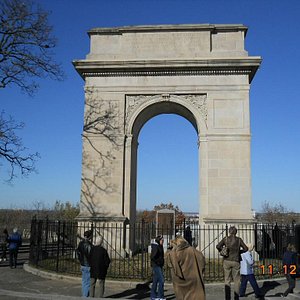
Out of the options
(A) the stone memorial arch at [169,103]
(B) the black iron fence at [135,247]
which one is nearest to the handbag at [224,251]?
(B) the black iron fence at [135,247]

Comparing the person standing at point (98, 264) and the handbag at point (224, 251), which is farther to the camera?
the handbag at point (224, 251)

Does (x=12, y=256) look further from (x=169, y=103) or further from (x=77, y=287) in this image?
(x=169, y=103)

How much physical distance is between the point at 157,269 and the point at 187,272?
4.65 m

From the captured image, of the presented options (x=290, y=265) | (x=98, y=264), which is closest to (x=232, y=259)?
(x=290, y=265)

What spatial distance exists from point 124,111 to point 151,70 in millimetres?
2314

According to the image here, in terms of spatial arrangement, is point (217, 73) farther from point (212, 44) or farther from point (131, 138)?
point (131, 138)

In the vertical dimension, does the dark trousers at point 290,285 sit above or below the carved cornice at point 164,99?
below

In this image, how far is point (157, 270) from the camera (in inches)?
388

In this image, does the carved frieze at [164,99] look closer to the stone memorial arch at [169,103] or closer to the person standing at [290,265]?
the stone memorial arch at [169,103]

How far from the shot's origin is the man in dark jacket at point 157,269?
31.5 feet

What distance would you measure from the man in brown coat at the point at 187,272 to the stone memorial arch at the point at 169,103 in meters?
11.7

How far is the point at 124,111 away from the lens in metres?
18.5

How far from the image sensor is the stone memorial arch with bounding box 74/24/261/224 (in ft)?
57.5

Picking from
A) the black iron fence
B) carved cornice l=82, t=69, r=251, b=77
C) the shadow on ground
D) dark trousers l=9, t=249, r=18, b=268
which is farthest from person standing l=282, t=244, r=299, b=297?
dark trousers l=9, t=249, r=18, b=268
